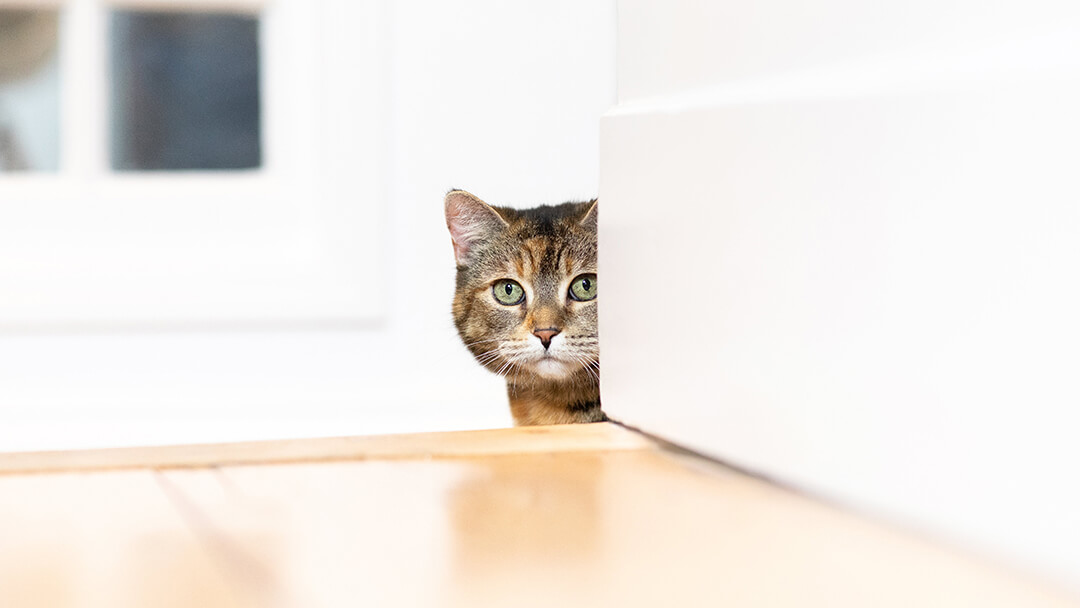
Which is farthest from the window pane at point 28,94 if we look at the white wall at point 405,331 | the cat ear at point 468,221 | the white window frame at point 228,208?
the cat ear at point 468,221

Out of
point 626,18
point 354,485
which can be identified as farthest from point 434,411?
point 354,485

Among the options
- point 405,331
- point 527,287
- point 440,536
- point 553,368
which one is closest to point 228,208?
point 405,331

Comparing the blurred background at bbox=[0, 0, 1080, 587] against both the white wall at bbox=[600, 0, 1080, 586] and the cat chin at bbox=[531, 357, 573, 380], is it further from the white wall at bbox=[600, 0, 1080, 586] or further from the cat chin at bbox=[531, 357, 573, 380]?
the cat chin at bbox=[531, 357, 573, 380]

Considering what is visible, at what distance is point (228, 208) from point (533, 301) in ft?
2.32

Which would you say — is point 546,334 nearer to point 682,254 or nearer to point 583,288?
point 583,288

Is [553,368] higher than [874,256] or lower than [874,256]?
lower

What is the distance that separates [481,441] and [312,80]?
1.17m

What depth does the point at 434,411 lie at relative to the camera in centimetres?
162

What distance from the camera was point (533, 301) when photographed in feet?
4.24

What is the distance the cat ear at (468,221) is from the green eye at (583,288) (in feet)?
0.41

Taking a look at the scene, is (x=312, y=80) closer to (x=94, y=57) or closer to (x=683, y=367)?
(x=94, y=57)

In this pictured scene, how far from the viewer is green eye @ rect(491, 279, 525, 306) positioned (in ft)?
4.37

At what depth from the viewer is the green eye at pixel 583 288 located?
1.28m

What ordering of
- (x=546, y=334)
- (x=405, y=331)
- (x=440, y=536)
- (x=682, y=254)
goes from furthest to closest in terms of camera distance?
(x=405, y=331) → (x=546, y=334) → (x=682, y=254) → (x=440, y=536)
